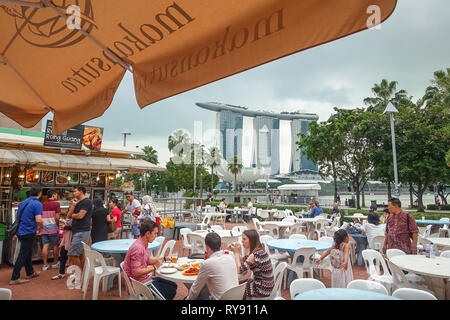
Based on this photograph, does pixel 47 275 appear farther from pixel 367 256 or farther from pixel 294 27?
pixel 294 27

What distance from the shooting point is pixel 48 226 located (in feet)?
23.1

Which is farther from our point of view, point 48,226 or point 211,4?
Answer: point 48,226

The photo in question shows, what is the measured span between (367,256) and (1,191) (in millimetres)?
11787

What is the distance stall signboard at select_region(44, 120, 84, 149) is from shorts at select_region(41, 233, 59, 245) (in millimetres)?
4255

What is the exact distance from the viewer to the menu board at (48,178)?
1170cm

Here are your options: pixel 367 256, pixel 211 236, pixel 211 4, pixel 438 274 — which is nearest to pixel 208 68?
pixel 211 4

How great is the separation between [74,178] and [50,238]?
6216 mm

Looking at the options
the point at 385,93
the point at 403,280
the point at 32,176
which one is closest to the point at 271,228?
the point at 403,280

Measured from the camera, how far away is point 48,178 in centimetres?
1186

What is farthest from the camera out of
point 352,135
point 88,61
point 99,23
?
point 352,135

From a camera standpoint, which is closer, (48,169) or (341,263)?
(341,263)

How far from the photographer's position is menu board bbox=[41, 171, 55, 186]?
1170 cm

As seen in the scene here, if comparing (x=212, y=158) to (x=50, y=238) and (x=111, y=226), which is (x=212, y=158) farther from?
(x=50, y=238)

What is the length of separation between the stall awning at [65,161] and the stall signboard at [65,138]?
466mm
